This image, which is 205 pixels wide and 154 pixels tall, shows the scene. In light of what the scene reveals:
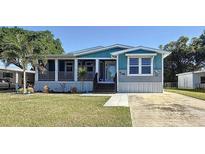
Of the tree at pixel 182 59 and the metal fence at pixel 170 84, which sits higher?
the tree at pixel 182 59

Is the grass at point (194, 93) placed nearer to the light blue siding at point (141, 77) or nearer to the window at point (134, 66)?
the light blue siding at point (141, 77)

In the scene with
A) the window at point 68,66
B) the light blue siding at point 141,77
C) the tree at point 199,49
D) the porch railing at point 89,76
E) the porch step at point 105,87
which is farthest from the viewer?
the tree at point 199,49

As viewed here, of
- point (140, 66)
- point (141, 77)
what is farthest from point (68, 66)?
point (141, 77)

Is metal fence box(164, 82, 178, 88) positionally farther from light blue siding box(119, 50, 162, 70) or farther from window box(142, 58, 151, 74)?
window box(142, 58, 151, 74)

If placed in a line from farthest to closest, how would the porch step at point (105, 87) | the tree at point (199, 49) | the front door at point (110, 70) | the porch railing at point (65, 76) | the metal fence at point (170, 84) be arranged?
the tree at point (199, 49)
the metal fence at point (170, 84)
the front door at point (110, 70)
the porch railing at point (65, 76)
the porch step at point (105, 87)

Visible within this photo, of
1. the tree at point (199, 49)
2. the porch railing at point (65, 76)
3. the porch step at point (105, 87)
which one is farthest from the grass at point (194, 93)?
the tree at point (199, 49)

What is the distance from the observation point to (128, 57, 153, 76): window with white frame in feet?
70.2

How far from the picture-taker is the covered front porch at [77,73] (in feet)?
77.0

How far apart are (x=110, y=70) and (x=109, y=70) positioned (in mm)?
96

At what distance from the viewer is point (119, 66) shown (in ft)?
71.1

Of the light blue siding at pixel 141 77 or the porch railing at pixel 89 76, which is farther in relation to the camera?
the porch railing at pixel 89 76

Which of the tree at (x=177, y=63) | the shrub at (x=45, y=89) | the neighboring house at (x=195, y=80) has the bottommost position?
the shrub at (x=45, y=89)
